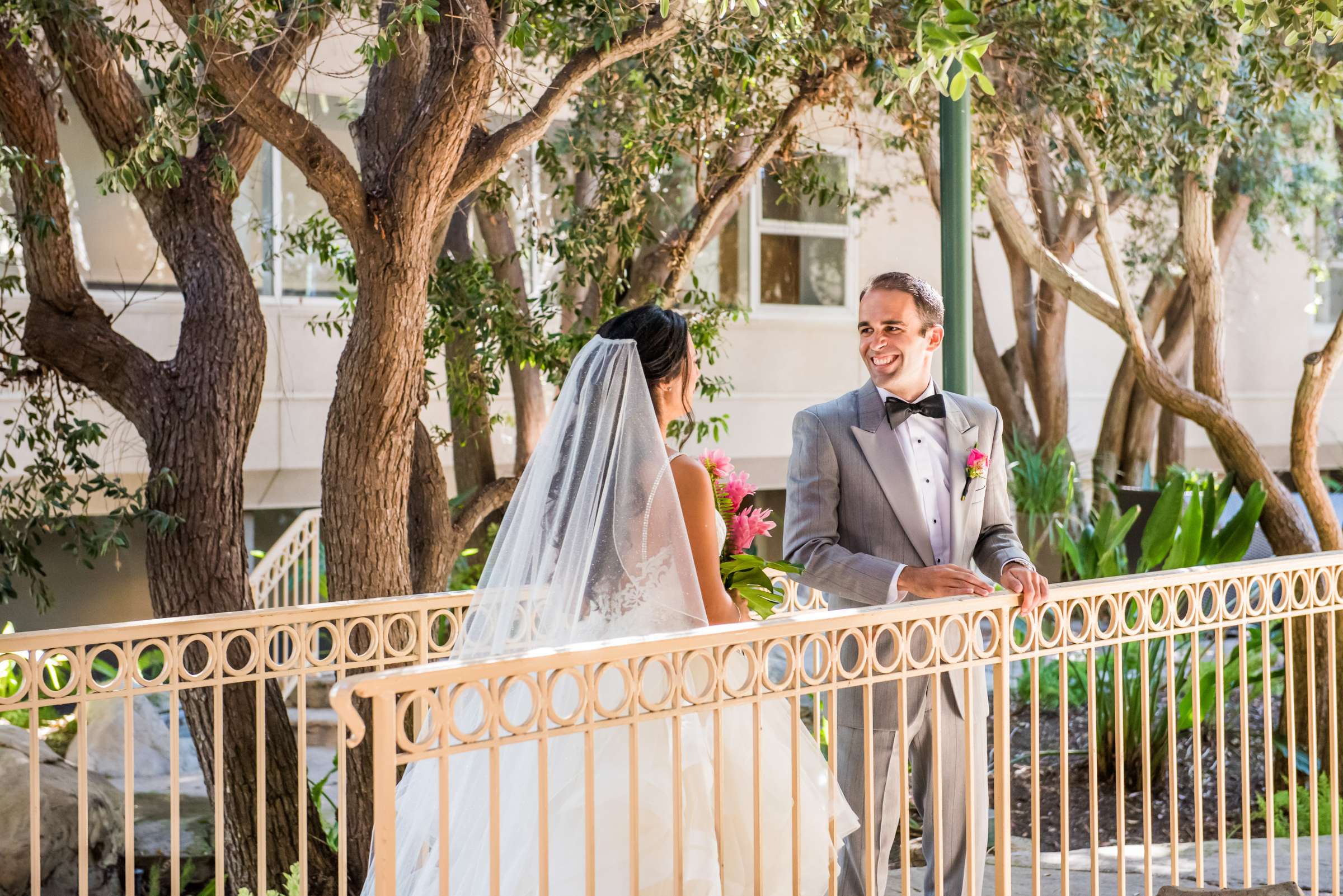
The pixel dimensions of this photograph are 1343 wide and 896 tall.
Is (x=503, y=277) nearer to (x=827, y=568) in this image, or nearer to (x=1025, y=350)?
(x=827, y=568)

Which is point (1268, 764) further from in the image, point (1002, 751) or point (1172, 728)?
point (1002, 751)

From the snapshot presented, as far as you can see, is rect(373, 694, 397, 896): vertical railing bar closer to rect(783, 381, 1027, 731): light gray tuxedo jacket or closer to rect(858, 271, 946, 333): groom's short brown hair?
rect(783, 381, 1027, 731): light gray tuxedo jacket

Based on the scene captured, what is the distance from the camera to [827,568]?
11.8ft

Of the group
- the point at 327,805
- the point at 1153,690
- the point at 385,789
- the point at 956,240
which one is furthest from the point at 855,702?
the point at 327,805

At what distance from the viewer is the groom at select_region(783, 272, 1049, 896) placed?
3.65m

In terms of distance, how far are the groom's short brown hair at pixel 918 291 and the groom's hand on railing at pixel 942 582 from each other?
74 cm

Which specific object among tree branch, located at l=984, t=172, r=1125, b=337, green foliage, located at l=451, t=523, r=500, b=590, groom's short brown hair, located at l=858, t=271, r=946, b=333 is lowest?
green foliage, located at l=451, t=523, r=500, b=590

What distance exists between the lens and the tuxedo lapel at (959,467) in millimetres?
3744

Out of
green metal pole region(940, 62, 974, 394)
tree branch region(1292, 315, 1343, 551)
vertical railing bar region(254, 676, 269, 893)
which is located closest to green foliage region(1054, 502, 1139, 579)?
tree branch region(1292, 315, 1343, 551)

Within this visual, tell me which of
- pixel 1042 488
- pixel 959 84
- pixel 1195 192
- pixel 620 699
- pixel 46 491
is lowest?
pixel 1042 488

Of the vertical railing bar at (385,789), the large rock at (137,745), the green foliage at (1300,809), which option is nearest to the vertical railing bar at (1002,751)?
the vertical railing bar at (385,789)

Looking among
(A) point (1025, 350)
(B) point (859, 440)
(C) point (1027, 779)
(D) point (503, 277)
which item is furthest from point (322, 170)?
(A) point (1025, 350)

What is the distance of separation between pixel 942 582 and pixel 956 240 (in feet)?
6.78

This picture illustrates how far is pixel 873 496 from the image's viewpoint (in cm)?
373
